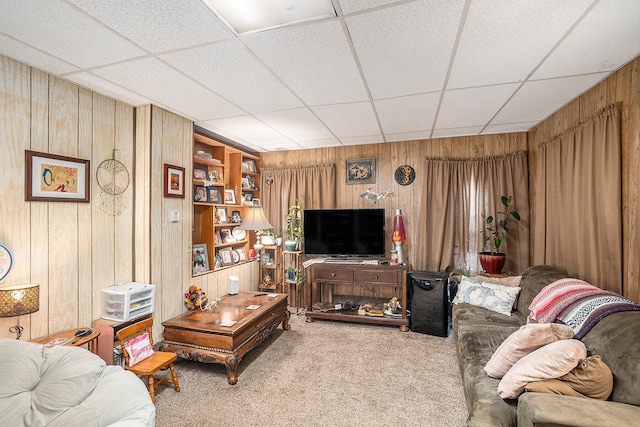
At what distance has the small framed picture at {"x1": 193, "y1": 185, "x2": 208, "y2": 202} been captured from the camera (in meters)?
3.67

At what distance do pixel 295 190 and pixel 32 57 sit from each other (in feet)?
10.6

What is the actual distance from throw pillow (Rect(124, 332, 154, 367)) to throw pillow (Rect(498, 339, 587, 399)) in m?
2.52

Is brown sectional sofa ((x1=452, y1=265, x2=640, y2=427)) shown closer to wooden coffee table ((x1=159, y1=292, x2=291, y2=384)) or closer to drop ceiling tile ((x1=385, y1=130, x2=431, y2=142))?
wooden coffee table ((x1=159, y1=292, x2=291, y2=384))

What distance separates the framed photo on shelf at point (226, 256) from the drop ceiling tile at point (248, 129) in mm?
1613

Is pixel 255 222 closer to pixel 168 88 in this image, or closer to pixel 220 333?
pixel 220 333

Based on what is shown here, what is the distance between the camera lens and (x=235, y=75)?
2248mm

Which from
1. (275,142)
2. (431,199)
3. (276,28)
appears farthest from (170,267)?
(431,199)

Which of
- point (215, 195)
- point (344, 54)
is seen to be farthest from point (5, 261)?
point (344, 54)

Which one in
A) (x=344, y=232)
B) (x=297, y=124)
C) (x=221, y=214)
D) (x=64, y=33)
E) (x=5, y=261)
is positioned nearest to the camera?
(x=64, y=33)

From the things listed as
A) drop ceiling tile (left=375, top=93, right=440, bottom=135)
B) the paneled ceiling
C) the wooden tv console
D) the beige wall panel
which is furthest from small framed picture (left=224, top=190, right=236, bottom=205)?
drop ceiling tile (left=375, top=93, right=440, bottom=135)

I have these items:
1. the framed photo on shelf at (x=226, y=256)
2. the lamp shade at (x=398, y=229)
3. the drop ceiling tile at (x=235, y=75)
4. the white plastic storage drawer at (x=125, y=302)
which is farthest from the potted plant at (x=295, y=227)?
the white plastic storage drawer at (x=125, y=302)

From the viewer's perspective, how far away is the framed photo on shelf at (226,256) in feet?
13.5

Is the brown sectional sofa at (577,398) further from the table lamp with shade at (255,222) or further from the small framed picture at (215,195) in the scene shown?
the small framed picture at (215,195)

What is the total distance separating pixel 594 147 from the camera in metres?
2.43
